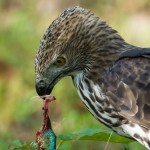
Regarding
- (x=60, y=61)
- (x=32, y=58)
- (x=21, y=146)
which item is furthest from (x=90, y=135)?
(x=32, y=58)

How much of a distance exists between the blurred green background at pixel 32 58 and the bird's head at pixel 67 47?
5.39 ft

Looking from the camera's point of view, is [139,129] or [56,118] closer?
[139,129]

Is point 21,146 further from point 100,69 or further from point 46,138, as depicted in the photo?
point 100,69

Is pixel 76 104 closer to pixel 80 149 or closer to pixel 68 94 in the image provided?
pixel 68 94

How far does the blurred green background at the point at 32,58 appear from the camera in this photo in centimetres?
841

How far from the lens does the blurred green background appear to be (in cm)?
841

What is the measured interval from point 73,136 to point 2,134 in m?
2.48

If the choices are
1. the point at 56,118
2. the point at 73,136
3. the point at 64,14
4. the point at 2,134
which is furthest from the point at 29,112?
the point at 73,136

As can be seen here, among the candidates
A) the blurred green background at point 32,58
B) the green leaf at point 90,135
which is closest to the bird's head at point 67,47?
the green leaf at point 90,135

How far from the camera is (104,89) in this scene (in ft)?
18.2

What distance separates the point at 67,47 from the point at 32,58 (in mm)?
3581

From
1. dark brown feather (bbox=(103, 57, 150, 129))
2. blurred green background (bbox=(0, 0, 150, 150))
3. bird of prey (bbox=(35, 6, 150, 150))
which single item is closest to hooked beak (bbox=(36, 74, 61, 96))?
bird of prey (bbox=(35, 6, 150, 150))

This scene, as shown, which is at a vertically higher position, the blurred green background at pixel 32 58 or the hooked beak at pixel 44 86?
the blurred green background at pixel 32 58

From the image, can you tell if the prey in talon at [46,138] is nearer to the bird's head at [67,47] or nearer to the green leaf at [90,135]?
the green leaf at [90,135]
